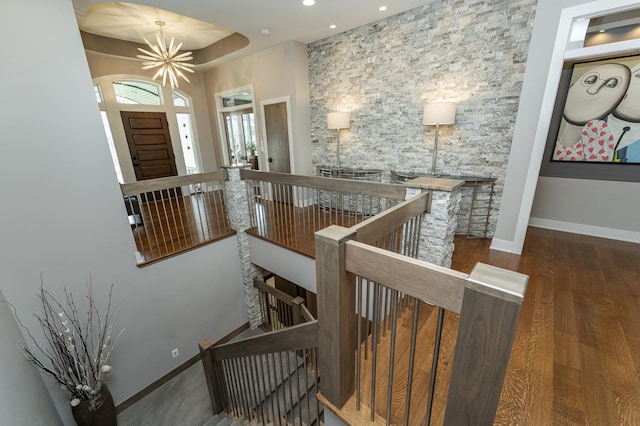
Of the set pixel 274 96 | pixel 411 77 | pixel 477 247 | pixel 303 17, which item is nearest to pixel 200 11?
pixel 303 17

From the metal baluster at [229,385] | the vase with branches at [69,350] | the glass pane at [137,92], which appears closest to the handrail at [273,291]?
the metal baluster at [229,385]

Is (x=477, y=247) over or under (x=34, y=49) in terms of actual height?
under

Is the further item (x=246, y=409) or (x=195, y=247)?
(x=195, y=247)

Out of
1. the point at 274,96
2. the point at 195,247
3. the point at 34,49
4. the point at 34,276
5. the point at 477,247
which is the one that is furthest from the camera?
the point at 274,96

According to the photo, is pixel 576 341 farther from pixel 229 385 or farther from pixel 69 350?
pixel 69 350

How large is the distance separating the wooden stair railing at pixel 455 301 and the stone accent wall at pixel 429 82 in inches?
128

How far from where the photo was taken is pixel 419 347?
1.71m

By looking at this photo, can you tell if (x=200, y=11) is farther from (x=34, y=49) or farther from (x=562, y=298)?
Answer: (x=562, y=298)

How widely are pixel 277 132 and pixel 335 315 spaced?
15.4 feet

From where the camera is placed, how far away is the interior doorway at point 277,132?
16.4 ft

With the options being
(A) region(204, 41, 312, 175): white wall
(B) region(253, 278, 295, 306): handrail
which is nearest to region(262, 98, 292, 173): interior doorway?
(A) region(204, 41, 312, 175): white wall

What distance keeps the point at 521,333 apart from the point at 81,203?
13.4ft

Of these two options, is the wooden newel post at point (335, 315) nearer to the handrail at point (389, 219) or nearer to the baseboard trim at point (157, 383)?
the handrail at point (389, 219)

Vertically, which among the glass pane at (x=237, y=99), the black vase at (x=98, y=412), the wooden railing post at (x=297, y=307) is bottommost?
the black vase at (x=98, y=412)
